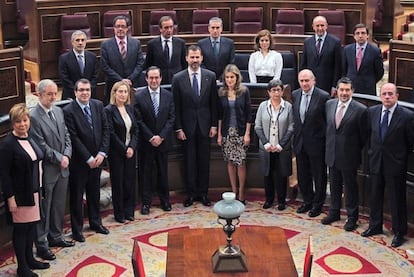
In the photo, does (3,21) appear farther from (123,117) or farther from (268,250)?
(268,250)

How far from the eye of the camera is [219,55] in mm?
7082

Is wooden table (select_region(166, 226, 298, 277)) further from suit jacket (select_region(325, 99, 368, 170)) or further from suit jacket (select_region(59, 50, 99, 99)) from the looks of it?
suit jacket (select_region(59, 50, 99, 99))

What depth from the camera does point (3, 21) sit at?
1038cm

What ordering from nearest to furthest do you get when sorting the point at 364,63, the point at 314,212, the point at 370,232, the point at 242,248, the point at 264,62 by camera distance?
1. the point at 242,248
2. the point at 370,232
3. the point at 314,212
4. the point at 364,63
5. the point at 264,62

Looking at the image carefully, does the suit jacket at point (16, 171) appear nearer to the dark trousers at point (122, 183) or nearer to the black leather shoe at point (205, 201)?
the dark trousers at point (122, 183)

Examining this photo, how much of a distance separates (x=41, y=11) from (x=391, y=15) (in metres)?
5.20

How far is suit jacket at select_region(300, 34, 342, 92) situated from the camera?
7.01 metres

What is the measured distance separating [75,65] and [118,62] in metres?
0.40

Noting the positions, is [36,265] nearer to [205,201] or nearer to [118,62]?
[205,201]

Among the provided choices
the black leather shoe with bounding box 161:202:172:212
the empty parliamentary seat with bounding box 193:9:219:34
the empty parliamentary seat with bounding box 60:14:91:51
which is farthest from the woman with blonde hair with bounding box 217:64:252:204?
the empty parliamentary seat with bounding box 193:9:219:34

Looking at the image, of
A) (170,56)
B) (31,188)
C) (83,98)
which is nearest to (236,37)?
(170,56)

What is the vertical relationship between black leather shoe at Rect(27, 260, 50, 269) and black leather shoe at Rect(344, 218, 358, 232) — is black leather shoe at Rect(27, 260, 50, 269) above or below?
below

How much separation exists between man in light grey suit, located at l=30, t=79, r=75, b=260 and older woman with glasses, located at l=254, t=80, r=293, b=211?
1.64 m

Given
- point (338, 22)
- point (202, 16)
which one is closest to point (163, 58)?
point (202, 16)
